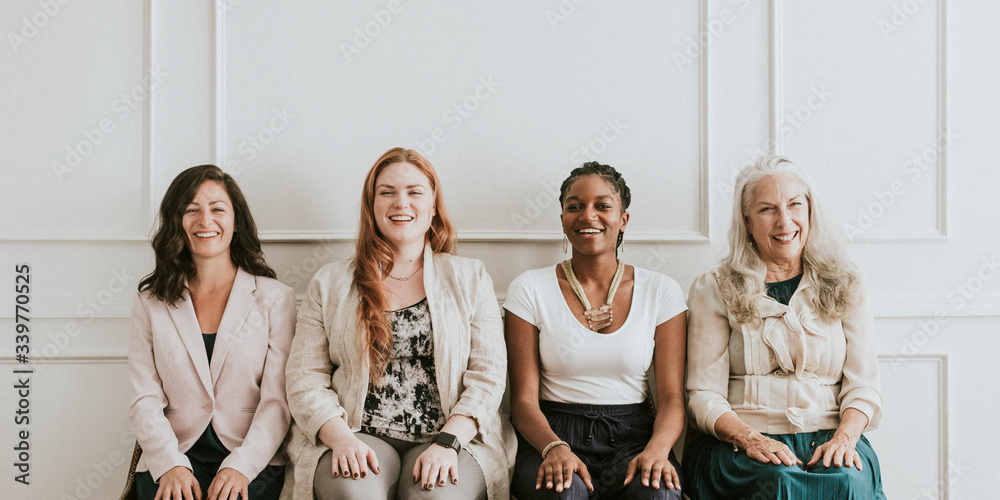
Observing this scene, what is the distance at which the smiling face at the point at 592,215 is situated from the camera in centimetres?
209

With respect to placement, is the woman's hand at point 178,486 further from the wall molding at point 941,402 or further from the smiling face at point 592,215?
the wall molding at point 941,402

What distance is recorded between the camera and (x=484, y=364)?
200cm

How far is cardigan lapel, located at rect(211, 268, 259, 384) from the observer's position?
6.52 ft

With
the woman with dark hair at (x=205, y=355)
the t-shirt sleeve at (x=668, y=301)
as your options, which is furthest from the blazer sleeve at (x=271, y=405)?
the t-shirt sleeve at (x=668, y=301)

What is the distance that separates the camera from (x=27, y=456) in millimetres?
2338

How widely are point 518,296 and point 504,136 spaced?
2.19 feet

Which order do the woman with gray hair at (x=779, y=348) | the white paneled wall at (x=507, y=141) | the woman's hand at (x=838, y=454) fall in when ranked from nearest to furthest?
1. the woman's hand at (x=838, y=454)
2. the woman with gray hair at (x=779, y=348)
3. the white paneled wall at (x=507, y=141)

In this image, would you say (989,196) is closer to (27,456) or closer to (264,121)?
(264,121)

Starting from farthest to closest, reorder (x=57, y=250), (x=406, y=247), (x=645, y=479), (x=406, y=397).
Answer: (x=57, y=250) < (x=406, y=247) < (x=406, y=397) < (x=645, y=479)

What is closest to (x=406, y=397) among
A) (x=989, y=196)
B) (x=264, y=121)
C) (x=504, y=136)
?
(x=504, y=136)
